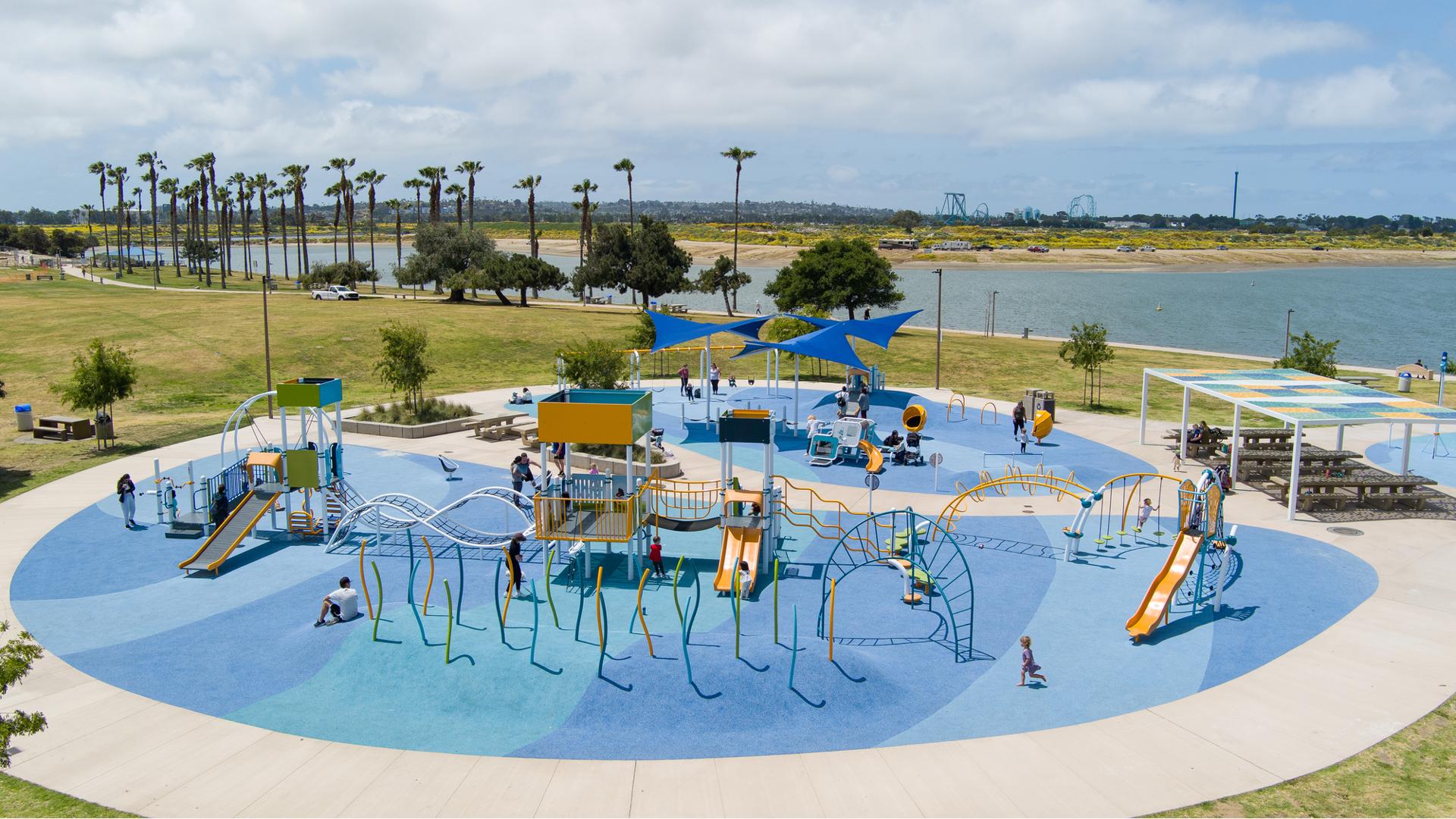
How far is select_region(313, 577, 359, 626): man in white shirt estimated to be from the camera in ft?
58.7

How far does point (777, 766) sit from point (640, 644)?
4370mm

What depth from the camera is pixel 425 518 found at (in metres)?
23.0

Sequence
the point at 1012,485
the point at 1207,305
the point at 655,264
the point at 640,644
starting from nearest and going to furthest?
the point at 640,644, the point at 1012,485, the point at 655,264, the point at 1207,305

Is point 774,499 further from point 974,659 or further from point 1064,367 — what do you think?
point 1064,367

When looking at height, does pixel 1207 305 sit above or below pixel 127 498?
above

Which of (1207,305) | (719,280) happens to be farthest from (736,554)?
(1207,305)

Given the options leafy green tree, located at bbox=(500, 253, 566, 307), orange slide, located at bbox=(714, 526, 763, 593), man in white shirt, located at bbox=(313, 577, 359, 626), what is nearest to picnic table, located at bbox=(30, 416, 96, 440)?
man in white shirt, located at bbox=(313, 577, 359, 626)

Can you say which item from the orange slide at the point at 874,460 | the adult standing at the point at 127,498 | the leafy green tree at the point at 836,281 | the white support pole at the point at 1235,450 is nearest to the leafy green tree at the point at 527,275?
the leafy green tree at the point at 836,281

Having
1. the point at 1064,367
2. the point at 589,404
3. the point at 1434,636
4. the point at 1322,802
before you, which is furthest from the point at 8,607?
the point at 1064,367

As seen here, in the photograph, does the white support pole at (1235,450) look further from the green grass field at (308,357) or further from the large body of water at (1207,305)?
the large body of water at (1207,305)

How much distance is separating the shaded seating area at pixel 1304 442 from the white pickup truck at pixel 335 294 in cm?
6097

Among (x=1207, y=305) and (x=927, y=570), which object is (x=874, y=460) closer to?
(x=927, y=570)

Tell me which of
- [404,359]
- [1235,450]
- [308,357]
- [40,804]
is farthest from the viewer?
[308,357]

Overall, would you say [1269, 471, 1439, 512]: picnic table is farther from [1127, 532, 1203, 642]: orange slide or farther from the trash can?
the trash can
